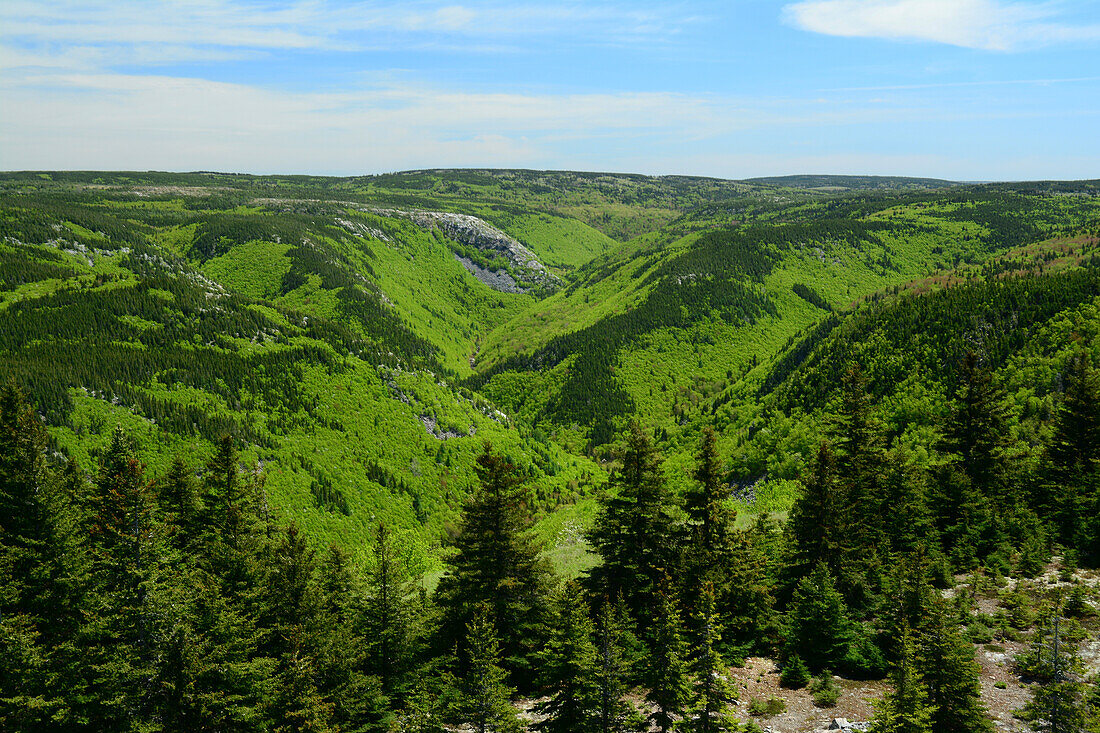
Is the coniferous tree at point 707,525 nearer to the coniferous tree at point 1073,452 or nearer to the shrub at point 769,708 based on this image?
the shrub at point 769,708

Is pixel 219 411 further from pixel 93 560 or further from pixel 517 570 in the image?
pixel 517 570

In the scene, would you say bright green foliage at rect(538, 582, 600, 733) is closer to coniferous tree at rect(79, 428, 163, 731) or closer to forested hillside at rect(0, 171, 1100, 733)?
forested hillside at rect(0, 171, 1100, 733)

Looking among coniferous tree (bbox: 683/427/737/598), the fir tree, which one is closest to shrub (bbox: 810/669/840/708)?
coniferous tree (bbox: 683/427/737/598)

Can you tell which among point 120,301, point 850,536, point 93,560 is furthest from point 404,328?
point 850,536

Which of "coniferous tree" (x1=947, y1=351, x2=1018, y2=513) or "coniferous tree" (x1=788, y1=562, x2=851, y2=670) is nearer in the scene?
"coniferous tree" (x1=788, y1=562, x2=851, y2=670)

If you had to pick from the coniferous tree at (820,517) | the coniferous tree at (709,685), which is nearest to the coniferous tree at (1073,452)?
the coniferous tree at (820,517)
